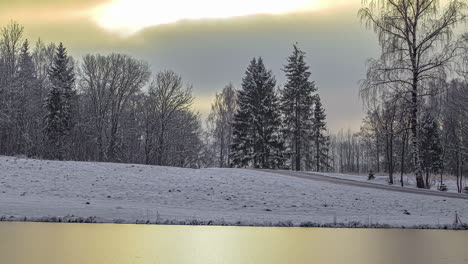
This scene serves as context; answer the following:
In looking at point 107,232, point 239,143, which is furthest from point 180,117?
point 107,232

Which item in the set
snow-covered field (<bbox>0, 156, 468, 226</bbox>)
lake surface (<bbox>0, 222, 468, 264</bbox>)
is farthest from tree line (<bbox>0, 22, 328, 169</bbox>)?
lake surface (<bbox>0, 222, 468, 264</bbox>)

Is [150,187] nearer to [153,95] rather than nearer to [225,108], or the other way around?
[153,95]

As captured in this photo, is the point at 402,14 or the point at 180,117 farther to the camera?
the point at 180,117

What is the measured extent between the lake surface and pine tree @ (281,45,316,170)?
142 ft

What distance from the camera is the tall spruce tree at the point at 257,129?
5600cm

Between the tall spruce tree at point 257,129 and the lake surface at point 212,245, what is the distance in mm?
38942

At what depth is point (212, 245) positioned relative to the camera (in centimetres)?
1175

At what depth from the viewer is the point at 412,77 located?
105 ft

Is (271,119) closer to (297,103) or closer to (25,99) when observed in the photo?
(297,103)

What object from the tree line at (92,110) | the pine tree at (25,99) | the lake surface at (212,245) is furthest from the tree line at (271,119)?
the lake surface at (212,245)

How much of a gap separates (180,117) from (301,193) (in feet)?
153

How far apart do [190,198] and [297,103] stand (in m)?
37.7

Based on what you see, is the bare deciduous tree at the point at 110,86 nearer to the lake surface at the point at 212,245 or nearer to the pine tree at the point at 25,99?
the pine tree at the point at 25,99

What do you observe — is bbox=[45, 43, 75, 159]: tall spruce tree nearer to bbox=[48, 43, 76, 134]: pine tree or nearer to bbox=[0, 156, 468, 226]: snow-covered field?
bbox=[48, 43, 76, 134]: pine tree
